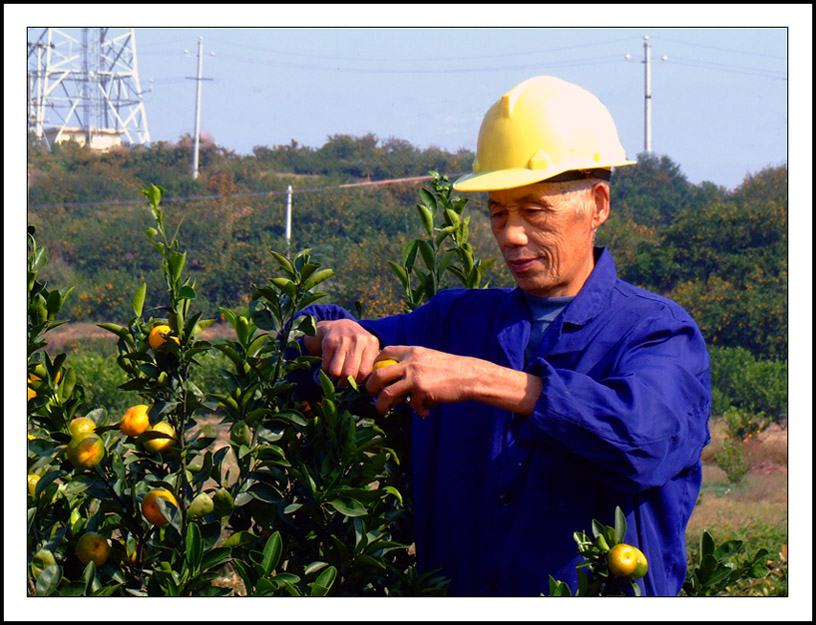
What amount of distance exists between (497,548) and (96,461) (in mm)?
785

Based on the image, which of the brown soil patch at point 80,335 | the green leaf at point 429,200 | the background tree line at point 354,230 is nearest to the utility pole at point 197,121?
the background tree line at point 354,230

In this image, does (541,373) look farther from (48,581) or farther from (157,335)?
(48,581)

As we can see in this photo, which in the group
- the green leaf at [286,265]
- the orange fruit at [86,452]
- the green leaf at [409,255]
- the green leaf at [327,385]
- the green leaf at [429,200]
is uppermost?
the green leaf at [429,200]

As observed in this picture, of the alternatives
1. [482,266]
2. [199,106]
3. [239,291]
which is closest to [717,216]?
[239,291]

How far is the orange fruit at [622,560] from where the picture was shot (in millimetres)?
1423

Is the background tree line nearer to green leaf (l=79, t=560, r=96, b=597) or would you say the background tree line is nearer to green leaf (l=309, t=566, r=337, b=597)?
green leaf (l=309, t=566, r=337, b=597)

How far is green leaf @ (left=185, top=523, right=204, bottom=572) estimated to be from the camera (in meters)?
1.55

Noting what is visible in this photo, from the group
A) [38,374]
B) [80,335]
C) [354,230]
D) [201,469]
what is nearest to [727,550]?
[201,469]

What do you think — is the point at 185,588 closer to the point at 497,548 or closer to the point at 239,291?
the point at 497,548

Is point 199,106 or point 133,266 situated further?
point 199,106

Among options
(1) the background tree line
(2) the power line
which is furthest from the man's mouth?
(2) the power line

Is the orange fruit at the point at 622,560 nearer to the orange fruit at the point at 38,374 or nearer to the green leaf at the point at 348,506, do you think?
the green leaf at the point at 348,506

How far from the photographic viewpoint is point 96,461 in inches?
63.7

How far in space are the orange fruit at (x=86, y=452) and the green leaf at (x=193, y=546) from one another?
0.23m
